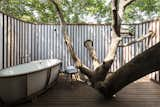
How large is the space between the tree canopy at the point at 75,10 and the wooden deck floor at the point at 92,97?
711 centimetres

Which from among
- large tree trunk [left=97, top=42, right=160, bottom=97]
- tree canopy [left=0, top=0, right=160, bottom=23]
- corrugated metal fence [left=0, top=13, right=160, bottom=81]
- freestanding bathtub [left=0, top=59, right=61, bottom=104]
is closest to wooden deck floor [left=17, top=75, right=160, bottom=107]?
freestanding bathtub [left=0, top=59, right=61, bottom=104]

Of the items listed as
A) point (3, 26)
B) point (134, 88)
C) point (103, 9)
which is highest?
point (103, 9)

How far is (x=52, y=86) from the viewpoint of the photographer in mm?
6387

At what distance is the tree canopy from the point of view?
12.9m

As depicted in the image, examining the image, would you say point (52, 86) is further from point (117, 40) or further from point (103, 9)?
point (103, 9)

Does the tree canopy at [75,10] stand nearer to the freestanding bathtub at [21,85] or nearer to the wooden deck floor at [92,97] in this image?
the wooden deck floor at [92,97]

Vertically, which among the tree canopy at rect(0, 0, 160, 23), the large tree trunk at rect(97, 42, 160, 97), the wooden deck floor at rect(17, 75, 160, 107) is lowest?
the wooden deck floor at rect(17, 75, 160, 107)

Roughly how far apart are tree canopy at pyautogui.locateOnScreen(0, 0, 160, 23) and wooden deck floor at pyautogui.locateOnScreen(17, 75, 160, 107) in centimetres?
711

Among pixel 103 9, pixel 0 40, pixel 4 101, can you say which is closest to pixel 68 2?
pixel 103 9

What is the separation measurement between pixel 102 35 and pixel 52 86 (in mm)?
3307

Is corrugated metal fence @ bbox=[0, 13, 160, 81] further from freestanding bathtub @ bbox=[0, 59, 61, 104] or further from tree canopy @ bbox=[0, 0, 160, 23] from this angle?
tree canopy @ bbox=[0, 0, 160, 23]

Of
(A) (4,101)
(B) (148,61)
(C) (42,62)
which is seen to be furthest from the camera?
(C) (42,62)

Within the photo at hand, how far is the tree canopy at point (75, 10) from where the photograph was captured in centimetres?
1288

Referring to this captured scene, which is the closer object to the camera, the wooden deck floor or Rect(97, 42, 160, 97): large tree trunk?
Rect(97, 42, 160, 97): large tree trunk
